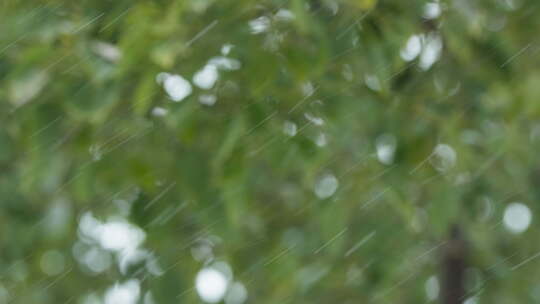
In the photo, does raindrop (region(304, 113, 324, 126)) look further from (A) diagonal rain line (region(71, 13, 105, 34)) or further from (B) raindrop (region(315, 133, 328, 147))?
(A) diagonal rain line (region(71, 13, 105, 34))

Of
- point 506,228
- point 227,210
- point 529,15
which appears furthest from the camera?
point 506,228

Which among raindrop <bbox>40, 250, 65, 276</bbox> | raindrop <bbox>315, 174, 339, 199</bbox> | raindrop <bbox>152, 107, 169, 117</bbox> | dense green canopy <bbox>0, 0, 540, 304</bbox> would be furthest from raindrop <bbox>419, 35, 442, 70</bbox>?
raindrop <bbox>40, 250, 65, 276</bbox>

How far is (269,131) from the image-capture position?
1675mm

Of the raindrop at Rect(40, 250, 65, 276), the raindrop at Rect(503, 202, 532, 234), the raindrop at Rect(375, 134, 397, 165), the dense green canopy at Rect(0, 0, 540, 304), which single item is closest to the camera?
the dense green canopy at Rect(0, 0, 540, 304)

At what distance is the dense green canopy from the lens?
164 centimetres

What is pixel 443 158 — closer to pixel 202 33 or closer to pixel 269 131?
pixel 269 131

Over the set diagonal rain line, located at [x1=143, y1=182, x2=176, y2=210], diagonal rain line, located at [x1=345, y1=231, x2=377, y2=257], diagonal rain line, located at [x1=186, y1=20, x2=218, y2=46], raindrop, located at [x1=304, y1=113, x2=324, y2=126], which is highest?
diagonal rain line, located at [x1=186, y1=20, x2=218, y2=46]

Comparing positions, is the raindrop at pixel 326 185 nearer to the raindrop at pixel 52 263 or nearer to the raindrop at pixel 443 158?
the raindrop at pixel 443 158

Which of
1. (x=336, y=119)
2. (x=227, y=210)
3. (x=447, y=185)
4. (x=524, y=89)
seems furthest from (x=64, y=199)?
(x=524, y=89)

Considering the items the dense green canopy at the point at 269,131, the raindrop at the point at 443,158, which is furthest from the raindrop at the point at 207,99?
the raindrop at the point at 443,158

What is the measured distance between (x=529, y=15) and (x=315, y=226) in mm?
545

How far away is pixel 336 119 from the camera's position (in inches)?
66.8

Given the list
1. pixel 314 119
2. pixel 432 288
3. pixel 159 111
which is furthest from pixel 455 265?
pixel 159 111

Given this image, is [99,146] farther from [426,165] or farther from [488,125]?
[488,125]
